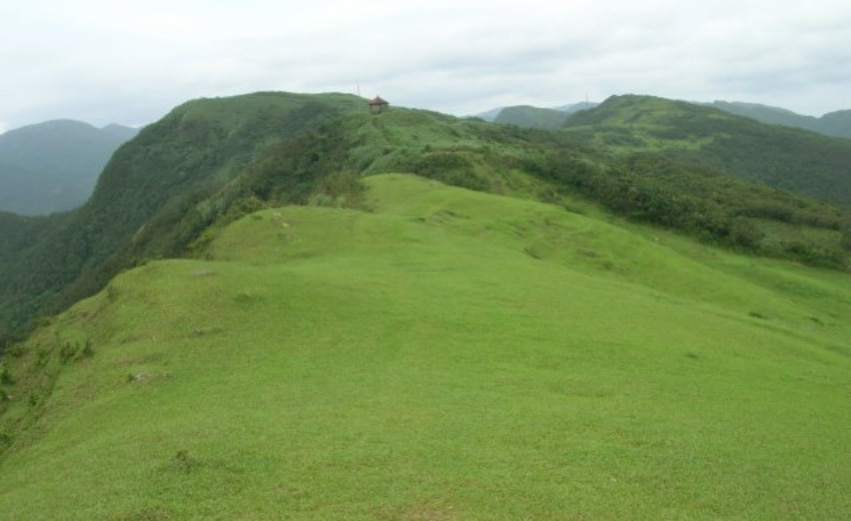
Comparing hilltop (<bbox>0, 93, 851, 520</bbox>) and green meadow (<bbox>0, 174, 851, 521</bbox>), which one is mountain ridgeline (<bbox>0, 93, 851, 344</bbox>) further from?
green meadow (<bbox>0, 174, 851, 521</bbox>)

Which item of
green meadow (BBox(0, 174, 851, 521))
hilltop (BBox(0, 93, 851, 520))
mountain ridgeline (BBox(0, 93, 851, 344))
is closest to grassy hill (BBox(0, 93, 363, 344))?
mountain ridgeline (BBox(0, 93, 851, 344))

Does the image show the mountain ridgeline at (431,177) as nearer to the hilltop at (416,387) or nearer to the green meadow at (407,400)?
the hilltop at (416,387)

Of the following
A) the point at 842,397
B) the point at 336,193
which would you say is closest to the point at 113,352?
the point at 842,397

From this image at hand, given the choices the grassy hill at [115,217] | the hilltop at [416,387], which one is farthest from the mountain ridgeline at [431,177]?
the hilltop at [416,387]

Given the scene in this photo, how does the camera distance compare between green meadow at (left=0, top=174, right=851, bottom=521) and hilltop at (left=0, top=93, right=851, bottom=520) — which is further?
hilltop at (left=0, top=93, right=851, bottom=520)

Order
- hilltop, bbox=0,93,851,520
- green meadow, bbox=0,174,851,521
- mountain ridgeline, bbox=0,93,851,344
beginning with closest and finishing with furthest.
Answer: green meadow, bbox=0,174,851,521 < hilltop, bbox=0,93,851,520 < mountain ridgeline, bbox=0,93,851,344

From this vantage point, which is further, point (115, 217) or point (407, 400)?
point (115, 217)

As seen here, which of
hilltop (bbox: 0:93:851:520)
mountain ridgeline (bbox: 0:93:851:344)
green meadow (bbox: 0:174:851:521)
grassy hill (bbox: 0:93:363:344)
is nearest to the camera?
green meadow (bbox: 0:174:851:521)

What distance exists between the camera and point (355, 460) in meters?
12.7

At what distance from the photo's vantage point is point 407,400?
52.6 feet

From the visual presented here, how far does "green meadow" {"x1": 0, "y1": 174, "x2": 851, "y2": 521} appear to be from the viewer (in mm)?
11906

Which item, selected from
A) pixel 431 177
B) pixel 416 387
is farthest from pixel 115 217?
pixel 416 387

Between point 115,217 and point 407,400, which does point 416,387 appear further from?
point 115,217

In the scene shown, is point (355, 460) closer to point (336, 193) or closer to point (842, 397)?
point (842, 397)
